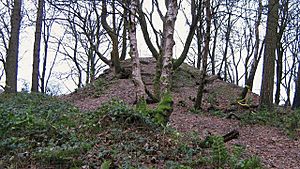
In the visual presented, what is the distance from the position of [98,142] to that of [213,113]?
5.41m

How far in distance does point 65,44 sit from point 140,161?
986 inches

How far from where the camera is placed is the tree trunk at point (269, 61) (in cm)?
1095

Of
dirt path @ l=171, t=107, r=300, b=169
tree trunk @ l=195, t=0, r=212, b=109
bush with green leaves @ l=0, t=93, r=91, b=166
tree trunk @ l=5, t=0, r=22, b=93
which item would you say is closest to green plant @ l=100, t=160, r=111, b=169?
bush with green leaves @ l=0, t=93, r=91, b=166

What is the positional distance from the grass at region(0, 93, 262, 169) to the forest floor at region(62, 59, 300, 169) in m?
1.22

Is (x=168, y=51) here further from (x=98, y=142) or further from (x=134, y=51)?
(x=98, y=142)

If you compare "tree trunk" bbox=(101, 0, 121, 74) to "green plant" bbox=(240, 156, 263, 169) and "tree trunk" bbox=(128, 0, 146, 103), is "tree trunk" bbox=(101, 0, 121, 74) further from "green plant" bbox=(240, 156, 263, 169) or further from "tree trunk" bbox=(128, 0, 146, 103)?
"green plant" bbox=(240, 156, 263, 169)

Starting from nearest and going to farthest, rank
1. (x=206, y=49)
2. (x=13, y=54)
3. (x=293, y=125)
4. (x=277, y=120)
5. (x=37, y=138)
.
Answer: (x=37, y=138), (x=293, y=125), (x=277, y=120), (x=206, y=49), (x=13, y=54)

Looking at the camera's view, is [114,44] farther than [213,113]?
Yes

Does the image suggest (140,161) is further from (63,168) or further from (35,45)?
(35,45)

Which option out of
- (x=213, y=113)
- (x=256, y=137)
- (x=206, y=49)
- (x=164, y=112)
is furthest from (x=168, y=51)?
(x=213, y=113)

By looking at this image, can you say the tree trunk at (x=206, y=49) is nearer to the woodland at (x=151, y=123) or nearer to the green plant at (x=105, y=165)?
the woodland at (x=151, y=123)

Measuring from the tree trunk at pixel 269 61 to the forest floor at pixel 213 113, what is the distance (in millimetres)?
486

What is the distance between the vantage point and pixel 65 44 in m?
29.1

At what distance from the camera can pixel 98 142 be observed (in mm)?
5934
